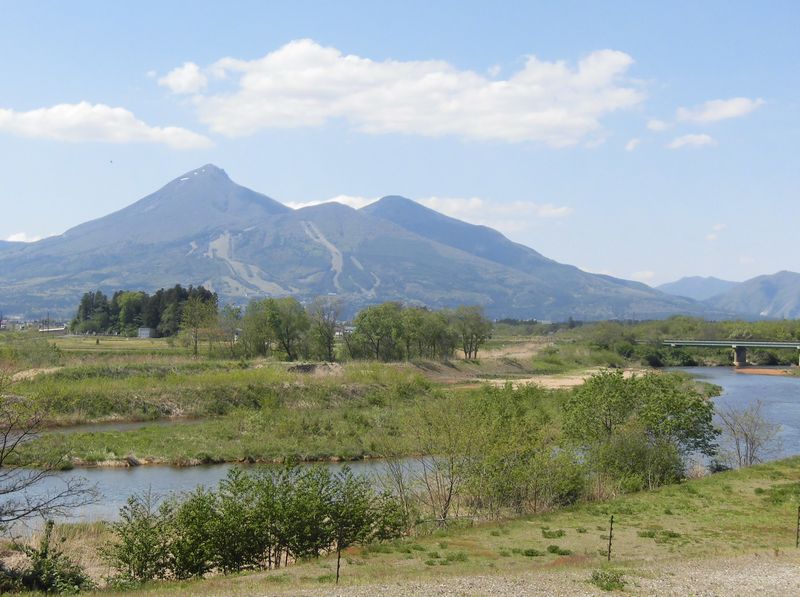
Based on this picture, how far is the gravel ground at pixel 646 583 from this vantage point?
19.4 meters

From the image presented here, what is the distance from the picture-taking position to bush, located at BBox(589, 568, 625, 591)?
19.8 metres

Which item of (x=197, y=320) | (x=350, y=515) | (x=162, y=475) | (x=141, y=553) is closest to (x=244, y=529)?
(x=141, y=553)

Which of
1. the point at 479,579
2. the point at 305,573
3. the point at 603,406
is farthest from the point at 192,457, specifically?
the point at 479,579

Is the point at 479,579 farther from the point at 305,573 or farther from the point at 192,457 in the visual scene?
the point at 192,457

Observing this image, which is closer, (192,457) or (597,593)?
(597,593)

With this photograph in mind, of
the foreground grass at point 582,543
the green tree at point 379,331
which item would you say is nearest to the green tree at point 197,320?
the green tree at point 379,331

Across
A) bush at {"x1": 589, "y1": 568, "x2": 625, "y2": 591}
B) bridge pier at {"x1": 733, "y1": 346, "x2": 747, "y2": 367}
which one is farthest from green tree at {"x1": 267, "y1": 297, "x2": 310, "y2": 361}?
bridge pier at {"x1": 733, "y1": 346, "x2": 747, "y2": 367}

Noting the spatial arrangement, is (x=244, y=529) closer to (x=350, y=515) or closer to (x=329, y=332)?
(x=350, y=515)

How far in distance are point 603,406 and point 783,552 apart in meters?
17.1

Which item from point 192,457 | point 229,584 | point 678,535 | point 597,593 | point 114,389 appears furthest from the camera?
point 114,389

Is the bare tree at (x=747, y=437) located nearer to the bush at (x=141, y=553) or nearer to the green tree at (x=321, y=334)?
the bush at (x=141, y=553)

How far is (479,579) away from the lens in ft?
68.8

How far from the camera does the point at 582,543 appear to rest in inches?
1059

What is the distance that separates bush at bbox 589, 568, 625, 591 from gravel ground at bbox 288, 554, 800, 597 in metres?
0.18
